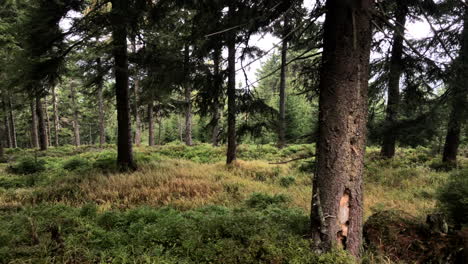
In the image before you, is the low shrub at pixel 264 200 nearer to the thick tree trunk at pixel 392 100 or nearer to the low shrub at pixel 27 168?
the thick tree trunk at pixel 392 100

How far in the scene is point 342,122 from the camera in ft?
9.14

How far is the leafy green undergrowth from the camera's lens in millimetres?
2754

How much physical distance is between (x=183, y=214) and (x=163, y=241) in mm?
1302

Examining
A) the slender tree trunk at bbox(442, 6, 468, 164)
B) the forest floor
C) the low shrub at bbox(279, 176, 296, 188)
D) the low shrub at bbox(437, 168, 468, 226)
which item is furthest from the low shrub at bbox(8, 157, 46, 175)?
the slender tree trunk at bbox(442, 6, 468, 164)

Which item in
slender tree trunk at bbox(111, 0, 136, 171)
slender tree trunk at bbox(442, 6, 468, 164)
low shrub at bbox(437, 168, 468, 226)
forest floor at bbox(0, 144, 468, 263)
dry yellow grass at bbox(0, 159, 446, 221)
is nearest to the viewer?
forest floor at bbox(0, 144, 468, 263)

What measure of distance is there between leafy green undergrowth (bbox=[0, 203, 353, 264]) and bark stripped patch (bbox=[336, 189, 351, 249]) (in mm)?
218

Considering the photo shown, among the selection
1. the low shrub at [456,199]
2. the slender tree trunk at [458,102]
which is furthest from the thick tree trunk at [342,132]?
the slender tree trunk at [458,102]

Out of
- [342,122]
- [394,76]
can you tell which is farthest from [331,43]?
[394,76]

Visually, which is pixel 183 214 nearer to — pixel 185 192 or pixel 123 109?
pixel 185 192

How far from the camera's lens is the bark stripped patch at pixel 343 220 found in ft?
9.20

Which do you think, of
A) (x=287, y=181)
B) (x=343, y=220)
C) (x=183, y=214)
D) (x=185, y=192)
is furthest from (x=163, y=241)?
(x=287, y=181)

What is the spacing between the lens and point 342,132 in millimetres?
2791

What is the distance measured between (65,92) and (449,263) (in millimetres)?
39421

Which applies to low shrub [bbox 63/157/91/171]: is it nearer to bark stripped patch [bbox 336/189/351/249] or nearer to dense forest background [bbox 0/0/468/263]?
dense forest background [bbox 0/0/468/263]
